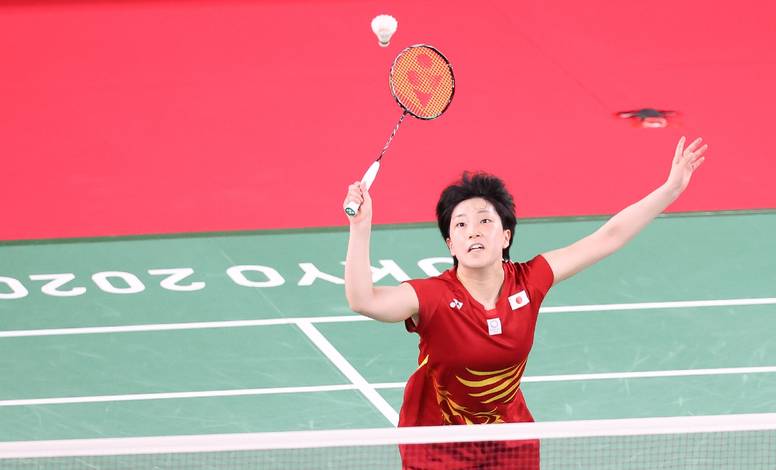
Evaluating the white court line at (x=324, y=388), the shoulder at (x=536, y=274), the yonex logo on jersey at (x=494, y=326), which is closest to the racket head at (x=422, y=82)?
the shoulder at (x=536, y=274)

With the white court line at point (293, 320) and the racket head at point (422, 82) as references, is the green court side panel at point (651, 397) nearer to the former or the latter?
the white court line at point (293, 320)

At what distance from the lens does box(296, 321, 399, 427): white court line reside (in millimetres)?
7445

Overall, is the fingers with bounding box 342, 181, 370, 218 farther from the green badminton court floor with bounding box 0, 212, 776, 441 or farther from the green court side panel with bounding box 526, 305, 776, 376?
the green court side panel with bounding box 526, 305, 776, 376

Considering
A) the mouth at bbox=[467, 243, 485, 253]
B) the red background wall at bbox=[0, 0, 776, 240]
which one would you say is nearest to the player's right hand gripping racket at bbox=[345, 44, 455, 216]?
the mouth at bbox=[467, 243, 485, 253]

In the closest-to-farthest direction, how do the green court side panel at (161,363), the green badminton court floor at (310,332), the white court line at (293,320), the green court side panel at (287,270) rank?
the green badminton court floor at (310,332) → the green court side panel at (161,363) → the white court line at (293,320) → the green court side panel at (287,270)

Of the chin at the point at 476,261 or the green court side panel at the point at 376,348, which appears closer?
the chin at the point at 476,261

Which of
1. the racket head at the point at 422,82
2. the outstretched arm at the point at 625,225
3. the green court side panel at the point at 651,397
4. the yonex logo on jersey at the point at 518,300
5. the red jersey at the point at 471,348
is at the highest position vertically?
the racket head at the point at 422,82

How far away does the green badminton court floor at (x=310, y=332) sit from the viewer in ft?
24.6

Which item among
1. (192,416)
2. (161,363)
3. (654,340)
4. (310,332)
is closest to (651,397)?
(654,340)

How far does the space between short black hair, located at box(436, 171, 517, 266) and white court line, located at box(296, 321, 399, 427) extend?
2.24m

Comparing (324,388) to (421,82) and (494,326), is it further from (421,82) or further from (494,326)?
(494,326)

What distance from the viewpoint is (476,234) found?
16.5 ft

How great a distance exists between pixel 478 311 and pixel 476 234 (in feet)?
0.91

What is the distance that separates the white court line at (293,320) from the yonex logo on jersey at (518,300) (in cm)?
345
